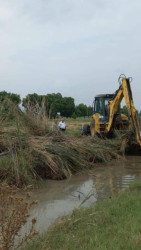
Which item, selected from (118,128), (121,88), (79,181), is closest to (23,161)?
(79,181)

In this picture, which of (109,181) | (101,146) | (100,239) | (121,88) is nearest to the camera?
(100,239)

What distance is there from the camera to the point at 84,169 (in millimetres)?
10234

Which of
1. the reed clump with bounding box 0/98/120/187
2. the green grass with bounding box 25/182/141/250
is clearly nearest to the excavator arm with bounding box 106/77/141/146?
the reed clump with bounding box 0/98/120/187

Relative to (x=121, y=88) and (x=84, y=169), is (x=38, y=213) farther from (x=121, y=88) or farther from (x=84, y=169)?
(x=121, y=88)

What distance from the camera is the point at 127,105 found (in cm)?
1286

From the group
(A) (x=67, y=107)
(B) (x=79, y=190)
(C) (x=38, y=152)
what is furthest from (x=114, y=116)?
A: (A) (x=67, y=107)

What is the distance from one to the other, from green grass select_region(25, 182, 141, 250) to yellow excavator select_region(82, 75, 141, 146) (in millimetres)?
7150

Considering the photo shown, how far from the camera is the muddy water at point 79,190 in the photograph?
5977 millimetres

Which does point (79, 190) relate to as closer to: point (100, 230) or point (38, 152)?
point (38, 152)

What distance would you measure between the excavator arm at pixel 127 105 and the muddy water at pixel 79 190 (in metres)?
1.61

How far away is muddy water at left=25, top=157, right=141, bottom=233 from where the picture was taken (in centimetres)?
598

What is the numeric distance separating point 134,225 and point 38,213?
2.14m

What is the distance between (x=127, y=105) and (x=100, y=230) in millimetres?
8959

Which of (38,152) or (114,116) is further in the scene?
(114,116)
